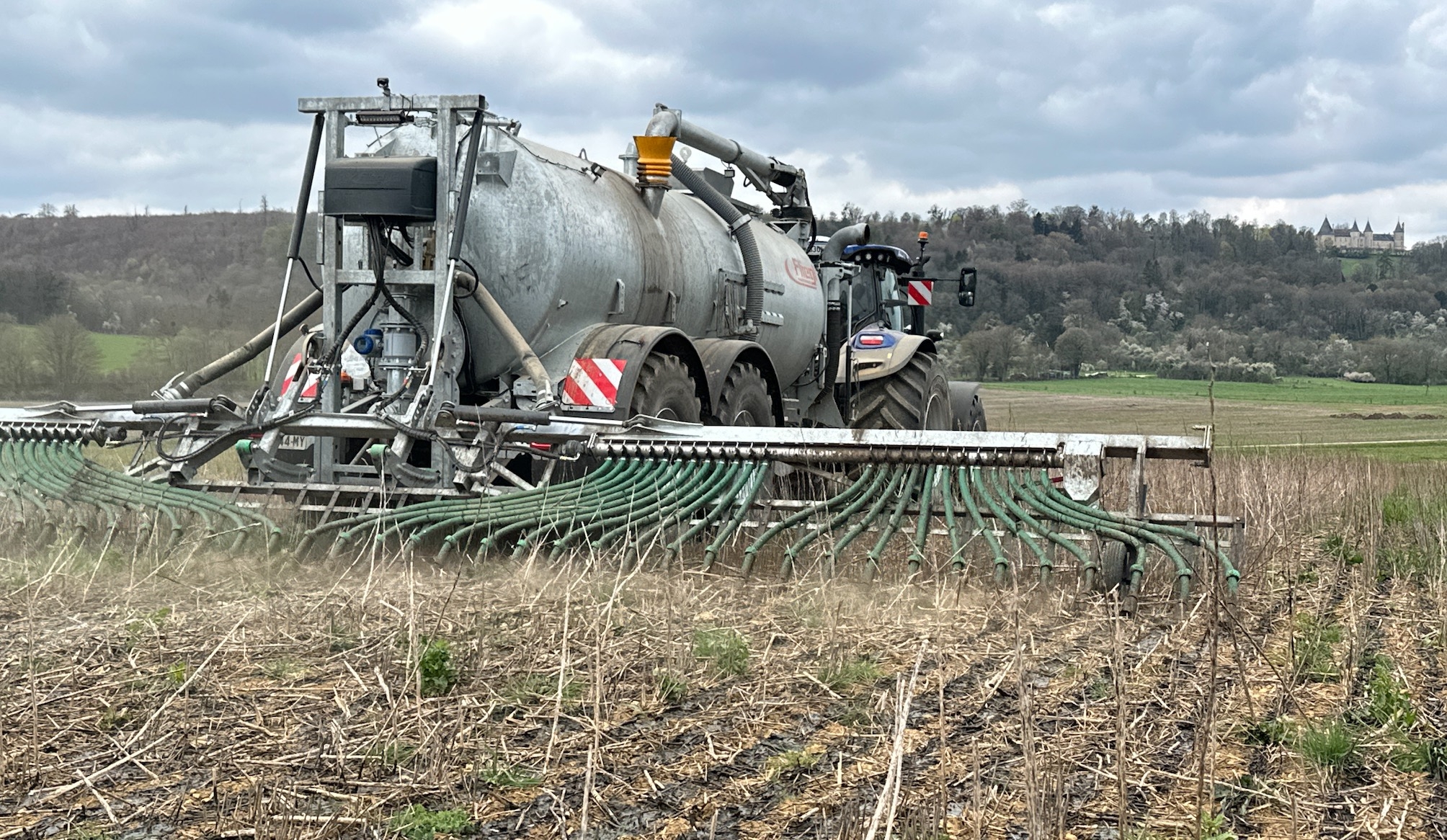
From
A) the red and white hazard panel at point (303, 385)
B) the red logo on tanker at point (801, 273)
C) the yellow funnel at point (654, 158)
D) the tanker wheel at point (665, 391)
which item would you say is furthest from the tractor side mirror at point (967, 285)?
the red and white hazard panel at point (303, 385)

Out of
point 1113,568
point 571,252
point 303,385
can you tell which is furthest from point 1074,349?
point 1113,568

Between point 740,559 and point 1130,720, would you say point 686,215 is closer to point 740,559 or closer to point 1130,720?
point 740,559

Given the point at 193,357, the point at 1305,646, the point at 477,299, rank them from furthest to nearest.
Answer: the point at 193,357 → the point at 477,299 → the point at 1305,646

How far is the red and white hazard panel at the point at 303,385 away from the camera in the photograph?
783 cm

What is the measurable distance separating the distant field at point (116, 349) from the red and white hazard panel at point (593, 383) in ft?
64.7

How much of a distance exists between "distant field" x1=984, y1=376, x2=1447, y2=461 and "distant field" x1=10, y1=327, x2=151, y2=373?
48.7ft

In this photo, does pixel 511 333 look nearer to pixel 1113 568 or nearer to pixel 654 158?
pixel 654 158

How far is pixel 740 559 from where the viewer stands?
6586mm

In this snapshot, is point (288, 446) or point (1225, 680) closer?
point (1225, 680)

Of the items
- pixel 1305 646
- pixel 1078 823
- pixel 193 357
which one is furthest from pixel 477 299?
pixel 193 357

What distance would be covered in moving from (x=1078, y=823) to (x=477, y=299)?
5.26 metres

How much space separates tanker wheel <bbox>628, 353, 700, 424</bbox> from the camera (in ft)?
26.5

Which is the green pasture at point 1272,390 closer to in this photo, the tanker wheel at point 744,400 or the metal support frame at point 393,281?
the tanker wheel at point 744,400

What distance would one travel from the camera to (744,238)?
1032cm
